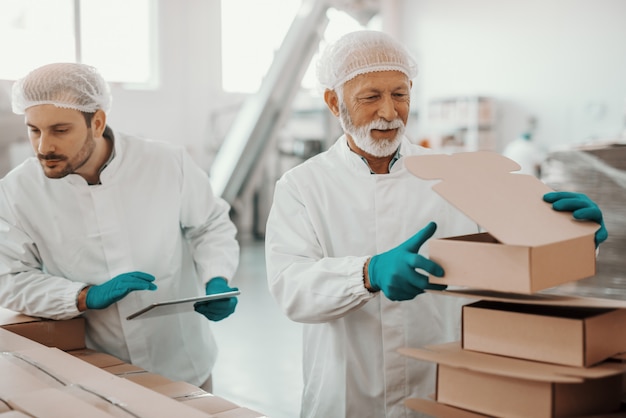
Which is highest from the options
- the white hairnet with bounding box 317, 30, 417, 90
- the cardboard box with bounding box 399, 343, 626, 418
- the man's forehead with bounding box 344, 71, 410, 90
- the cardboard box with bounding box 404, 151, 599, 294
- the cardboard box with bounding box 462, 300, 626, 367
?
the white hairnet with bounding box 317, 30, 417, 90

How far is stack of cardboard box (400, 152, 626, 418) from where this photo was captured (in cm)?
96

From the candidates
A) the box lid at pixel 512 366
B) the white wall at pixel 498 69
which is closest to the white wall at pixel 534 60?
the white wall at pixel 498 69

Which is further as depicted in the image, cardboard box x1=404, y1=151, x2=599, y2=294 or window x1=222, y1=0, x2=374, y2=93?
window x1=222, y1=0, x2=374, y2=93

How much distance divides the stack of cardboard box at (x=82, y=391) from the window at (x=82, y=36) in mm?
5516

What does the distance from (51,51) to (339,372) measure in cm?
640

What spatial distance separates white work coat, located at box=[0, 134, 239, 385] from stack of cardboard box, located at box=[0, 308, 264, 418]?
0.21 m

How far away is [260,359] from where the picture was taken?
3799 mm

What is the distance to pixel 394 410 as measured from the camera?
1.55 metres

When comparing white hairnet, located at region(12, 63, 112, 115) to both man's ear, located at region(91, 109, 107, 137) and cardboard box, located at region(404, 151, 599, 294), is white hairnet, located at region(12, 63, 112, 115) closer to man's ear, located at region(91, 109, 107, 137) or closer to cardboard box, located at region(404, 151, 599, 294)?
man's ear, located at region(91, 109, 107, 137)

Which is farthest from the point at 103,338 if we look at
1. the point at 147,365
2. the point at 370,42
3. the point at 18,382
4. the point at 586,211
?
the point at 586,211

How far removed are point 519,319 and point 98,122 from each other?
138 centimetres

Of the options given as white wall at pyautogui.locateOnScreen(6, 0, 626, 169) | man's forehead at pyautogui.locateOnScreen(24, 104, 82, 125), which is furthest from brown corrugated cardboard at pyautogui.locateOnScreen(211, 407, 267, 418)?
white wall at pyautogui.locateOnScreen(6, 0, 626, 169)

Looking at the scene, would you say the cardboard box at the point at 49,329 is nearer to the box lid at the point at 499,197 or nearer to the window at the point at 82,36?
the box lid at the point at 499,197

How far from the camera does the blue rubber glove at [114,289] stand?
5.62 feet
